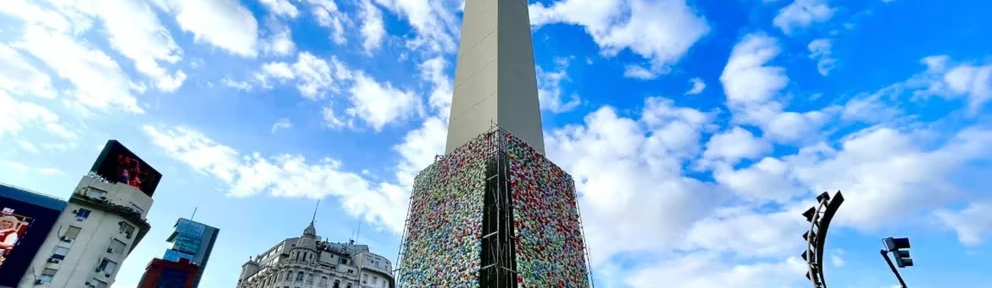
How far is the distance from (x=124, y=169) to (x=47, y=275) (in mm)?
10739

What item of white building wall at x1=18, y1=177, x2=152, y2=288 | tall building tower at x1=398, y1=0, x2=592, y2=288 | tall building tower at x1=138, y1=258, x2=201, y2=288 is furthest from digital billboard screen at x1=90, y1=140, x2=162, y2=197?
tall building tower at x1=398, y1=0, x2=592, y2=288

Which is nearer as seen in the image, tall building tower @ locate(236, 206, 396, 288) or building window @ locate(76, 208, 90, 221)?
building window @ locate(76, 208, 90, 221)

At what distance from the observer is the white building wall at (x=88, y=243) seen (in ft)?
133

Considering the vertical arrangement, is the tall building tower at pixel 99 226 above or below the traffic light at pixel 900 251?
above

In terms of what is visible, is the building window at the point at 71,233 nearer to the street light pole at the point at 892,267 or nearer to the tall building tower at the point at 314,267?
the tall building tower at the point at 314,267

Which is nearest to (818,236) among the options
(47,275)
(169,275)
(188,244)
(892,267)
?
(892,267)

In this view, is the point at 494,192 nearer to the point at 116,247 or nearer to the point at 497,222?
the point at 497,222

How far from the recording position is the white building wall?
40625 millimetres

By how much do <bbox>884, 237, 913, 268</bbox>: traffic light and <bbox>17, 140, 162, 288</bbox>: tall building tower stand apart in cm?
5394

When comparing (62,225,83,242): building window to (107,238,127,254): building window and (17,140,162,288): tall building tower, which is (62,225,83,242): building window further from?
(107,238,127,254): building window

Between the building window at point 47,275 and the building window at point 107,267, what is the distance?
351cm

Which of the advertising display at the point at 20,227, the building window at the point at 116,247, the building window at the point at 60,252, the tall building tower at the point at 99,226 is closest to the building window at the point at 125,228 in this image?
the tall building tower at the point at 99,226

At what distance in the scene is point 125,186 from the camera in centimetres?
4706

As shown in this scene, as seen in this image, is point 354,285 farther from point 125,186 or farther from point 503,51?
point 503,51
